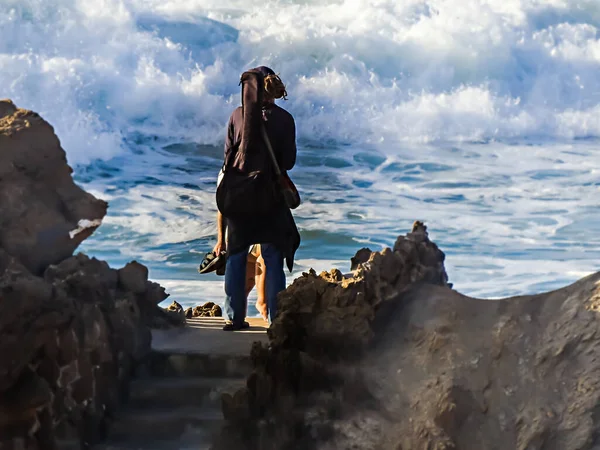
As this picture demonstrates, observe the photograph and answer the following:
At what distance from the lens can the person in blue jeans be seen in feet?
19.1

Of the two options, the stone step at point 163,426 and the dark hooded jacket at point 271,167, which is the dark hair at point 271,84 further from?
Answer: the stone step at point 163,426

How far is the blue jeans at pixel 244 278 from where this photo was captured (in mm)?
6043

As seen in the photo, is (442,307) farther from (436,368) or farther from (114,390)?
(114,390)

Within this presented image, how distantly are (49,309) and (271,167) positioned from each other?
1.62 meters

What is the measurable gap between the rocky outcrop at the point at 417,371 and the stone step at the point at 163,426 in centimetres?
15

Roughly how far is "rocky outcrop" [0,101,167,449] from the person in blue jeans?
0.87 m

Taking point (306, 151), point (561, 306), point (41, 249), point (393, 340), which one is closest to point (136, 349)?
point (41, 249)

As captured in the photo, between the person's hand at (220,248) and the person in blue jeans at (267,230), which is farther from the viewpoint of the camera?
the person's hand at (220,248)

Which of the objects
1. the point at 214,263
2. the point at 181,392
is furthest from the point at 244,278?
the point at 181,392

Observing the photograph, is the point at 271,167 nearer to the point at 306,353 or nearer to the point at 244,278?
the point at 244,278

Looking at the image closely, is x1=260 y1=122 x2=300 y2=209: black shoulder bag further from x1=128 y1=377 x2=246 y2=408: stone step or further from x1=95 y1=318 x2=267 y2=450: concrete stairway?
x1=128 y1=377 x2=246 y2=408: stone step

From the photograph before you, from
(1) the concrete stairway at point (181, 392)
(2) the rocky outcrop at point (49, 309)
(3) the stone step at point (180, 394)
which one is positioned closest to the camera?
(2) the rocky outcrop at point (49, 309)

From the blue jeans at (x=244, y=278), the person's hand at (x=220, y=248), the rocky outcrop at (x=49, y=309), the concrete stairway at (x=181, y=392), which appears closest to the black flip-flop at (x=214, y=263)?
the person's hand at (x=220, y=248)

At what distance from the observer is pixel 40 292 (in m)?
4.66
